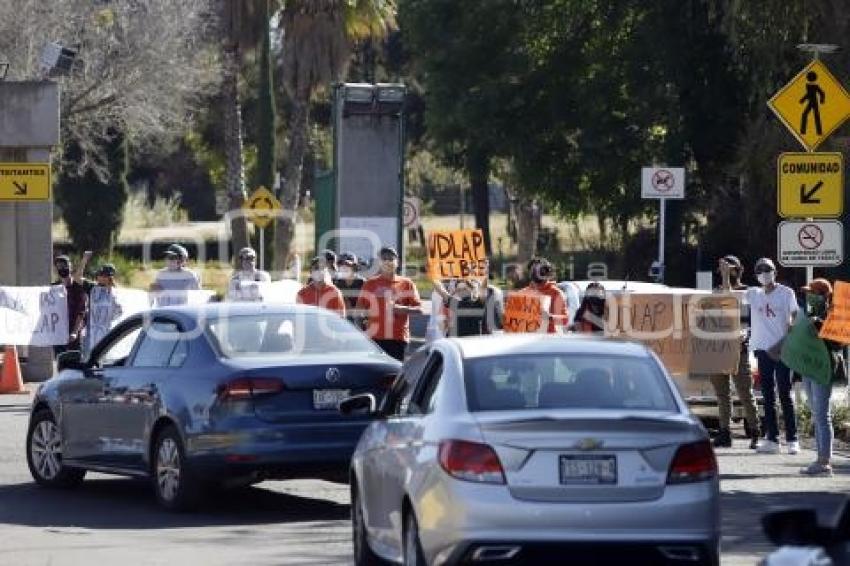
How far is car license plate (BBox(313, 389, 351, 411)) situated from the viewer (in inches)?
582

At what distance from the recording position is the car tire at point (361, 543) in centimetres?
1202

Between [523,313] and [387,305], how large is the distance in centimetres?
159

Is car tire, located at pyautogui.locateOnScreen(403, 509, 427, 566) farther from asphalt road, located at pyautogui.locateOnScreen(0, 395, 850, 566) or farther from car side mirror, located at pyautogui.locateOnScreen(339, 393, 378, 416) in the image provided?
asphalt road, located at pyautogui.locateOnScreen(0, 395, 850, 566)

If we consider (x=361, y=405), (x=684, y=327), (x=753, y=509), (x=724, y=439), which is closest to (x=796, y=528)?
(x=361, y=405)

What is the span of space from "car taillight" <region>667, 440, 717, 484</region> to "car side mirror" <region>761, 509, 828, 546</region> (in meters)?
4.68

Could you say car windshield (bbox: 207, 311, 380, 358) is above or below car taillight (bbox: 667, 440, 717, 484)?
above

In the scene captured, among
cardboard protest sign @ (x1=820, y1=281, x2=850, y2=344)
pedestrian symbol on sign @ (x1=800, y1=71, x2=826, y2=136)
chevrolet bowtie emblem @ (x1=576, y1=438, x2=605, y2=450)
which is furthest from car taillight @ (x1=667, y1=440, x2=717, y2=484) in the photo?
pedestrian symbol on sign @ (x1=800, y1=71, x2=826, y2=136)

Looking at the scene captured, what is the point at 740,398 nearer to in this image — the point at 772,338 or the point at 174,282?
the point at 772,338

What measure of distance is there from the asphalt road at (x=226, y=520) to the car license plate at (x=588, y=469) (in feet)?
8.34

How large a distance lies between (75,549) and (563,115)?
3401cm

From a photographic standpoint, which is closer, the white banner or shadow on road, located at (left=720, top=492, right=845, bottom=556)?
shadow on road, located at (left=720, top=492, right=845, bottom=556)

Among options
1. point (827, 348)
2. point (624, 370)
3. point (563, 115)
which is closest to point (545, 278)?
point (827, 348)

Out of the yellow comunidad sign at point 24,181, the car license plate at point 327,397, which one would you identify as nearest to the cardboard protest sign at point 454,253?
the yellow comunidad sign at point 24,181

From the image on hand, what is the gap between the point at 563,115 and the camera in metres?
46.6
